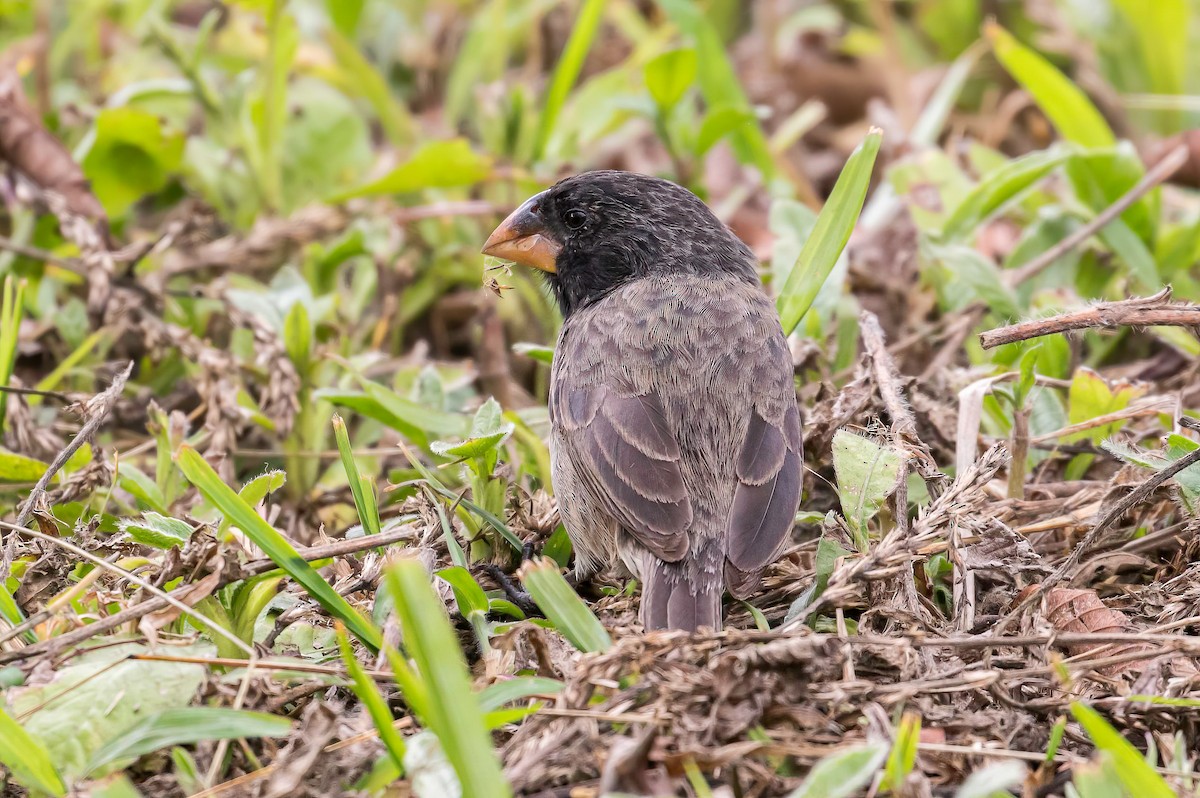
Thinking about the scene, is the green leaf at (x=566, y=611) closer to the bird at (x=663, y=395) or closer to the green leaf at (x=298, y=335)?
the bird at (x=663, y=395)

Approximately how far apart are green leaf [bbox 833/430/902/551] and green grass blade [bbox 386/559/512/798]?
120 centimetres

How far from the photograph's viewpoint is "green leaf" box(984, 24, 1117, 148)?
4.62m

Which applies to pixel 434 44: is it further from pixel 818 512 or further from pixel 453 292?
pixel 818 512

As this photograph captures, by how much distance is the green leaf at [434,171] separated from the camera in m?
4.42

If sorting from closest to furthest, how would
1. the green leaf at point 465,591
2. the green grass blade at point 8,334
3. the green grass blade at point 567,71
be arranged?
the green leaf at point 465,591
the green grass blade at point 8,334
the green grass blade at point 567,71

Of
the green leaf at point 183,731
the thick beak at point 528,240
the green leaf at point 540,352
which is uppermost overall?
the thick beak at point 528,240

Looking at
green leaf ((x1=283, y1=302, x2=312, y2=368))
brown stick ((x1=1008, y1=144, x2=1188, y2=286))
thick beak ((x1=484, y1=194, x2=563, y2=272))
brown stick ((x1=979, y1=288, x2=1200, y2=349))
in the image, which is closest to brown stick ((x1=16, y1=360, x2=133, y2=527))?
green leaf ((x1=283, y1=302, x2=312, y2=368))

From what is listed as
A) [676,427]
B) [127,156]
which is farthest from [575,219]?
[127,156]

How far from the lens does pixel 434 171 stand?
452 centimetres

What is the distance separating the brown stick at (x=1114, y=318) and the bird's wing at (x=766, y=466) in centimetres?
56

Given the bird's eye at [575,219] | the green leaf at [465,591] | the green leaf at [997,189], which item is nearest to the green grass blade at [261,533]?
the green leaf at [465,591]

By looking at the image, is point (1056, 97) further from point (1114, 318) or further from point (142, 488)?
point (142, 488)

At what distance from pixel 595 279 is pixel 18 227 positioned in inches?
84.2

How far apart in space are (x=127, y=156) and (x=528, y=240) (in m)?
1.75
